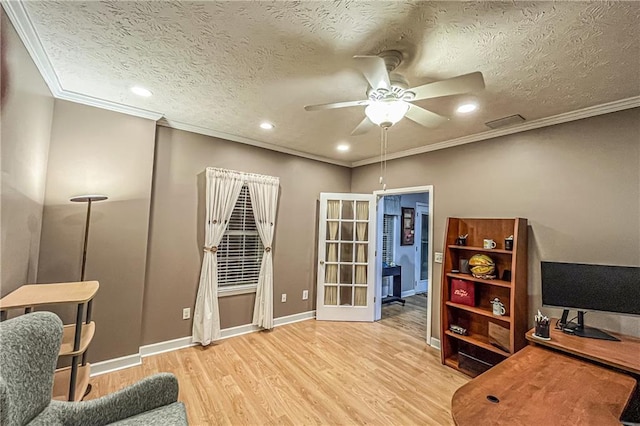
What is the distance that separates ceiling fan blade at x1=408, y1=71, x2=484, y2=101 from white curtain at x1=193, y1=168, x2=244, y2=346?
258 centimetres

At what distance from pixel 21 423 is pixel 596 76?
3.81 m

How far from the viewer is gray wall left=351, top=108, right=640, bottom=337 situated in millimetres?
2264

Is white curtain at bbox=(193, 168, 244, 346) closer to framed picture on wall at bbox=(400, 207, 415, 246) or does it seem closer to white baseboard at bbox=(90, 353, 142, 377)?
white baseboard at bbox=(90, 353, 142, 377)

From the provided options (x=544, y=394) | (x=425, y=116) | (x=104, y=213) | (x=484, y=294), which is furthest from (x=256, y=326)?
(x=425, y=116)

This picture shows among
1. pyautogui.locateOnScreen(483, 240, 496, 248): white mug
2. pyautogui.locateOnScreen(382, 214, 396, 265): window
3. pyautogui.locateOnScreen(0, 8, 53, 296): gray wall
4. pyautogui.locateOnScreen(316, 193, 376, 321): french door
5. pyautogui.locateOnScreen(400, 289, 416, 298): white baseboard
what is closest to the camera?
pyautogui.locateOnScreen(0, 8, 53, 296): gray wall

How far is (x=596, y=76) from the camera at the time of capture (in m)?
1.94

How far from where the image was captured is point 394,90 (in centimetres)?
178

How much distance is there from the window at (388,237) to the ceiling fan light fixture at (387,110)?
170 inches

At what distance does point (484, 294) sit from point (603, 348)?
45.1 inches

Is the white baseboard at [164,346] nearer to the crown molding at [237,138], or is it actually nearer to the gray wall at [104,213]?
the gray wall at [104,213]

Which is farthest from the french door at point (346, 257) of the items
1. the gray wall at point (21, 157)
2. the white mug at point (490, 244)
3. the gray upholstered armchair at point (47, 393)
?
the gray wall at point (21, 157)

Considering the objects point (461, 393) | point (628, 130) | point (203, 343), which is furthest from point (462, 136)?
point (203, 343)

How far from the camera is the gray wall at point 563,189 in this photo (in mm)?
2264

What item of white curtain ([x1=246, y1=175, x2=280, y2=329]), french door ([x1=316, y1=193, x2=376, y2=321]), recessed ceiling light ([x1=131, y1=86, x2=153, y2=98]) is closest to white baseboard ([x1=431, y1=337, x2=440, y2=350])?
french door ([x1=316, y1=193, x2=376, y2=321])
